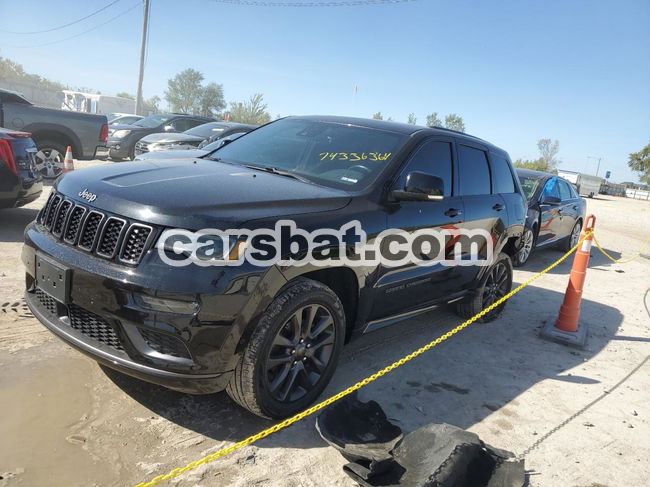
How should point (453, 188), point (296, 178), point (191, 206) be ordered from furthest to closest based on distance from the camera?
point (453, 188)
point (296, 178)
point (191, 206)

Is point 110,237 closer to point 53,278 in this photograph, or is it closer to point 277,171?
point 53,278

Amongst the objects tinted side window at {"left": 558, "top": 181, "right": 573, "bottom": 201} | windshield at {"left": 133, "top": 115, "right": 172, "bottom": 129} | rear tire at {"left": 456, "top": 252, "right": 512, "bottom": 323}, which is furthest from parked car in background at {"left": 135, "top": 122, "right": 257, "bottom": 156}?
rear tire at {"left": 456, "top": 252, "right": 512, "bottom": 323}

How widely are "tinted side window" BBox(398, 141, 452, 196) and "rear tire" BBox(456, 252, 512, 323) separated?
132 cm

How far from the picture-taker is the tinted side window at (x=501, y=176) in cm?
500

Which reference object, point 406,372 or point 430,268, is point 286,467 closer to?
point 406,372

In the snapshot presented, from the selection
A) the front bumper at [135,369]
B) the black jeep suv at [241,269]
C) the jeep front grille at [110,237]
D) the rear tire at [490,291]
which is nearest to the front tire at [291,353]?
the black jeep suv at [241,269]

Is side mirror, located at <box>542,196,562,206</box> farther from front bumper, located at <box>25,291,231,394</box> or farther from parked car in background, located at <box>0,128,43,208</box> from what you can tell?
parked car in background, located at <box>0,128,43,208</box>

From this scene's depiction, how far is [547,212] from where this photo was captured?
8.71 m

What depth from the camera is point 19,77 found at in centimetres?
Result: 7688

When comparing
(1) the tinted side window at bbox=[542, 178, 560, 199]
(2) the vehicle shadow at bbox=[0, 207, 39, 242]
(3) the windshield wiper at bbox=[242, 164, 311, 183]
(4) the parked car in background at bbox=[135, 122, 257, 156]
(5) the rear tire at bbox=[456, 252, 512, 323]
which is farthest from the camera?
(4) the parked car in background at bbox=[135, 122, 257, 156]

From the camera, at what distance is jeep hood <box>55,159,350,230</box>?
248 centimetres

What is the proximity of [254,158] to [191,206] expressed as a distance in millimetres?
1407

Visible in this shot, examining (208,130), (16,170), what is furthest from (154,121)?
(16,170)

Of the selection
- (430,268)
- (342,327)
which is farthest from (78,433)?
(430,268)
